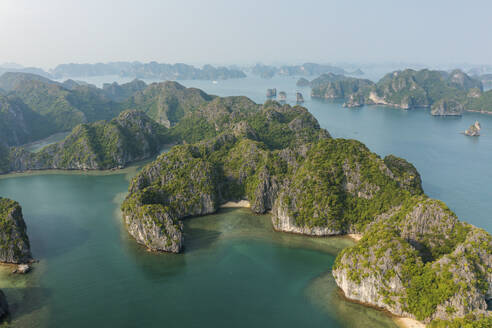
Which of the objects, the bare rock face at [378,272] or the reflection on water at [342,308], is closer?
the reflection on water at [342,308]

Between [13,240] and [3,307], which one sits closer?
[3,307]

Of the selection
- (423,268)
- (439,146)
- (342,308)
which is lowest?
(342,308)

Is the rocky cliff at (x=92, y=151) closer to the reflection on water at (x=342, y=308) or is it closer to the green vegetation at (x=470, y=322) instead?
the reflection on water at (x=342, y=308)

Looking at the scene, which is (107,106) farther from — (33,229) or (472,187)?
(472,187)

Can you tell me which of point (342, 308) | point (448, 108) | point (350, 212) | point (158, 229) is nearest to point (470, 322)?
point (342, 308)

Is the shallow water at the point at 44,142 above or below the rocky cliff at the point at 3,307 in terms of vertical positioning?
above

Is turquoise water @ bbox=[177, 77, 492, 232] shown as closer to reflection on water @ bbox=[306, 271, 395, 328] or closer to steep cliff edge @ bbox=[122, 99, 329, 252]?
A: reflection on water @ bbox=[306, 271, 395, 328]

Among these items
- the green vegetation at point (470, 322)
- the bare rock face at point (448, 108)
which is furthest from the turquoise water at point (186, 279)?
the bare rock face at point (448, 108)

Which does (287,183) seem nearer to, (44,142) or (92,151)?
(92,151)
